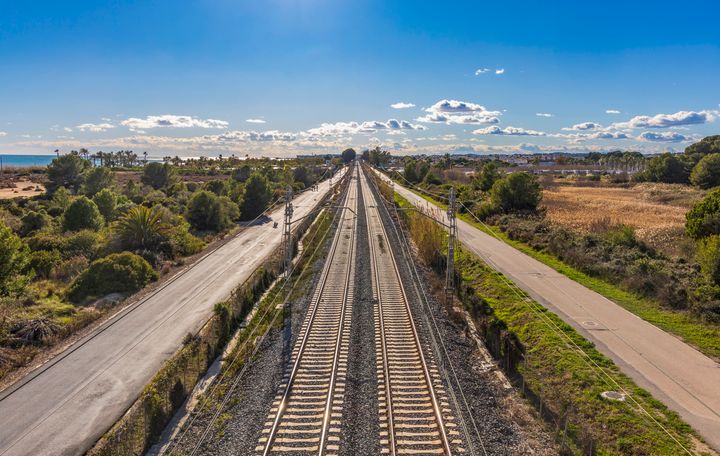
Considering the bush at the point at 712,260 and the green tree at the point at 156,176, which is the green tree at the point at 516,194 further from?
the green tree at the point at 156,176

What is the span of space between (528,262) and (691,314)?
11.5 m

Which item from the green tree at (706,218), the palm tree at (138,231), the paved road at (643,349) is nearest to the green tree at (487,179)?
the green tree at (706,218)

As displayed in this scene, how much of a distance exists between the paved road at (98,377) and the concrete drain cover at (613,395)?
14685 mm

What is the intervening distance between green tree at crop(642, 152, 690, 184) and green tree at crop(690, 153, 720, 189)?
579 inches

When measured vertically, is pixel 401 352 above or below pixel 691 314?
below

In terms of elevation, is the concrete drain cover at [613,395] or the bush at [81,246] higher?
the bush at [81,246]

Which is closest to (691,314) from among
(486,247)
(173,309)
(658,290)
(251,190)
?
(658,290)

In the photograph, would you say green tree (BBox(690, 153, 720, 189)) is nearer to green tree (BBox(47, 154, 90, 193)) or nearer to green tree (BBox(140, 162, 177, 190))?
green tree (BBox(140, 162, 177, 190))

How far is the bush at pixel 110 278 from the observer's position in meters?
25.4

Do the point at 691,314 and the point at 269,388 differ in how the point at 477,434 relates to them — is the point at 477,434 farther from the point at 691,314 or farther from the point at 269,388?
the point at 691,314

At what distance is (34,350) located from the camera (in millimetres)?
17969

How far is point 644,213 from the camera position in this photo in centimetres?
5081

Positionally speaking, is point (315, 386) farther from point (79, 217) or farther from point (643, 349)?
point (79, 217)

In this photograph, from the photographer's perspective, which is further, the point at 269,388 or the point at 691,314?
the point at 691,314
